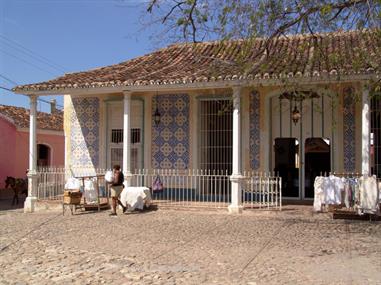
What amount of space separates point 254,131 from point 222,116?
3.37ft

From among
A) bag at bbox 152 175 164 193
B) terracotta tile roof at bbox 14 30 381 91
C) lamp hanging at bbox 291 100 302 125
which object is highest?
terracotta tile roof at bbox 14 30 381 91

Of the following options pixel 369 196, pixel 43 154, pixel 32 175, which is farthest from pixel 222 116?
pixel 43 154

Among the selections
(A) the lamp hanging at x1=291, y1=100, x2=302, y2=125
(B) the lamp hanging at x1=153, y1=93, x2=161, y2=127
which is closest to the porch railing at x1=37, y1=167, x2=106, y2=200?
(B) the lamp hanging at x1=153, y1=93, x2=161, y2=127

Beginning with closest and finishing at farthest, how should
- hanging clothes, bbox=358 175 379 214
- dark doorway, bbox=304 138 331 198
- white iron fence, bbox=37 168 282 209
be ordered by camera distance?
hanging clothes, bbox=358 175 379 214 → white iron fence, bbox=37 168 282 209 → dark doorway, bbox=304 138 331 198

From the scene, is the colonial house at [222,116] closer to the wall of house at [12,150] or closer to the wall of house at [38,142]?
the wall of house at [12,150]

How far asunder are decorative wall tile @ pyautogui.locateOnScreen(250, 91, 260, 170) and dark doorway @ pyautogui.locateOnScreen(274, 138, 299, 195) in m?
0.63

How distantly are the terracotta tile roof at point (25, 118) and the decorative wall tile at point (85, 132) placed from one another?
7.07 m

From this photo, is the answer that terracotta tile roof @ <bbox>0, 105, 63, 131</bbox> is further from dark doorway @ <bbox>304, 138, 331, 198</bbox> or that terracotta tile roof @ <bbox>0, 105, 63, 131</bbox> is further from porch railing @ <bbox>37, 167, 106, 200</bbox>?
dark doorway @ <bbox>304, 138, 331, 198</bbox>

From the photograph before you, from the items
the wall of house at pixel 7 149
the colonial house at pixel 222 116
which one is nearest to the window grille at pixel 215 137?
the colonial house at pixel 222 116

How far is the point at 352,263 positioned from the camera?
6.80 metres

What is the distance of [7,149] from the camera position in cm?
2078

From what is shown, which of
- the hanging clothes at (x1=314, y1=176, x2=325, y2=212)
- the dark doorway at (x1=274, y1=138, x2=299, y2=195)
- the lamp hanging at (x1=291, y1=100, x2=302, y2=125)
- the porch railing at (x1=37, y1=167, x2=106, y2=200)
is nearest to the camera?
the hanging clothes at (x1=314, y1=176, x2=325, y2=212)

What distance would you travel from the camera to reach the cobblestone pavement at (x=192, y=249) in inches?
247

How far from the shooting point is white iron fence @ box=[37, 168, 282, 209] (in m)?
12.9
